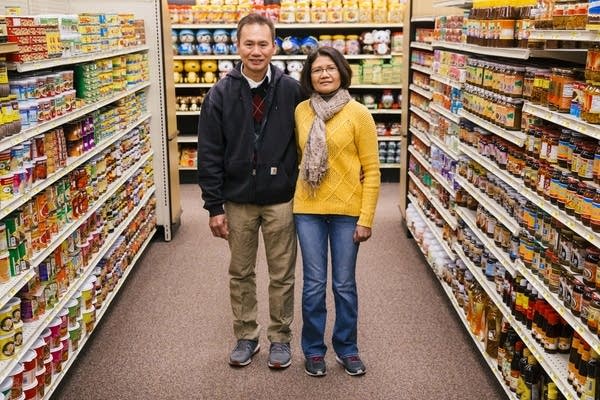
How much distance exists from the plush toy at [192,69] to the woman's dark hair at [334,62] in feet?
18.9

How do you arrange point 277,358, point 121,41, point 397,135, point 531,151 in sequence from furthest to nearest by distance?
point 397,135 → point 121,41 → point 277,358 → point 531,151

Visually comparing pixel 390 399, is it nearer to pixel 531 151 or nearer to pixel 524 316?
pixel 524 316

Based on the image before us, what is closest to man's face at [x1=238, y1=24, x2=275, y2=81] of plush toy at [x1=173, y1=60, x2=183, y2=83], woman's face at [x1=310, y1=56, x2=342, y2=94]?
woman's face at [x1=310, y1=56, x2=342, y2=94]

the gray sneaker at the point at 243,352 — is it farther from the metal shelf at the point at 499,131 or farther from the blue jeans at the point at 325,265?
the metal shelf at the point at 499,131

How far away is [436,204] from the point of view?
18.3 feet

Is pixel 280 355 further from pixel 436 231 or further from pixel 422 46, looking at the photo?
pixel 422 46

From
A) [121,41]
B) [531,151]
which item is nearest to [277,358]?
[531,151]

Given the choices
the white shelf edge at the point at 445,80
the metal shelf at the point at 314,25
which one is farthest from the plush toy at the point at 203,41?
the white shelf edge at the point at 445,80

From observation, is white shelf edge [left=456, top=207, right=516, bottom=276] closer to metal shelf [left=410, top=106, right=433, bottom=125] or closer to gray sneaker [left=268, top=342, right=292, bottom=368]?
gray sneaker [left=268, top=342, right=292, bottom=368]

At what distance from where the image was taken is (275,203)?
3.95 meters

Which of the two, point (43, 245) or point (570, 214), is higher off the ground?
point (570, 214)

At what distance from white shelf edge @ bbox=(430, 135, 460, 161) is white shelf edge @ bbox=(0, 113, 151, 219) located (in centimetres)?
225

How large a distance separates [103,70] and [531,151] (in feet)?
9.26

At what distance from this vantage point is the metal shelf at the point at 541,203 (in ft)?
8.66
